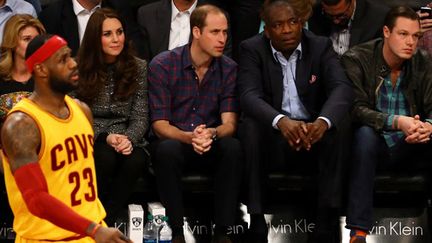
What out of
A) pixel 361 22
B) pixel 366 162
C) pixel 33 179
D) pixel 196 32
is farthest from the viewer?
pixel 361 22

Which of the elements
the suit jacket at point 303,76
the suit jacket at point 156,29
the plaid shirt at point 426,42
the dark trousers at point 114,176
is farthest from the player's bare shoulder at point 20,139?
the plaid shirt at point 426,42

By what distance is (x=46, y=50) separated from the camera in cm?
429

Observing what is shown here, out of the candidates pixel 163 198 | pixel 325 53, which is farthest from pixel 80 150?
pixel 325 53

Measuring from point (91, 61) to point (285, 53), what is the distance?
1164 mm

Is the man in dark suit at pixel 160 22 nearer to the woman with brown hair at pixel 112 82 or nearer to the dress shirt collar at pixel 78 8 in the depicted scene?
the dress shirt collar at pixel 78 8

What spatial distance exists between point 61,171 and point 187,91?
5.76ft

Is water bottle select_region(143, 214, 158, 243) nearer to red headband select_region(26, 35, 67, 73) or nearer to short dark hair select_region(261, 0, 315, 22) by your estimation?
short dark hair select_region(261, 0, 315, 22)

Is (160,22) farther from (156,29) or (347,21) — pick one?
(347,21)

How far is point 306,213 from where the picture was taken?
19.3 feet

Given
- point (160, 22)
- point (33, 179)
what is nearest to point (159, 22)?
point (160, 22)

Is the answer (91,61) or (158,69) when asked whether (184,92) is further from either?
(91,61)

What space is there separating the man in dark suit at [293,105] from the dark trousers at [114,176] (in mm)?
656

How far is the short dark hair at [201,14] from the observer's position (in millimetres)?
5926

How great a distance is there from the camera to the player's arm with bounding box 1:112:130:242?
3953 millimetres
